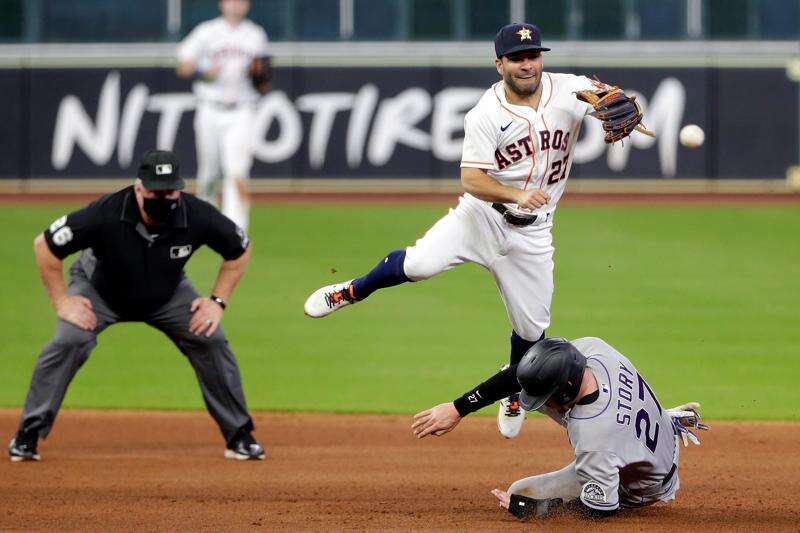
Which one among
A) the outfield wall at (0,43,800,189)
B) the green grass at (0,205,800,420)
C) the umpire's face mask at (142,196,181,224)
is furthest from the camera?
the outfield wall at (0,43,800,189)

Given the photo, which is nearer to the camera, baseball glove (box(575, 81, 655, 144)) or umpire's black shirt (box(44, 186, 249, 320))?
baseball glove (box(575, 81, 655, 144))

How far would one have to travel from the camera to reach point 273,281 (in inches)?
543

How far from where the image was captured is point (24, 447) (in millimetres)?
7477

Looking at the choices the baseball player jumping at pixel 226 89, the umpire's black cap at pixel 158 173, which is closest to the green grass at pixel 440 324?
the baseball player jumping at pixel 226 89

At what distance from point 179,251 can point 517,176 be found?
1858 millimetres

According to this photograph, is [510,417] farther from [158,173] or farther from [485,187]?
[158,173]

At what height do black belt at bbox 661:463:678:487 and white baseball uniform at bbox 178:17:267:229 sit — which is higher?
white baseball uniform at bbox 178:17:267:229

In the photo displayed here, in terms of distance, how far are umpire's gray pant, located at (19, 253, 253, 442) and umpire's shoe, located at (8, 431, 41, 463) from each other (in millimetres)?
47

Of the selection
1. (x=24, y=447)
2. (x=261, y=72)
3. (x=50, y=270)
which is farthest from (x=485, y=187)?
(x=261, y=72)

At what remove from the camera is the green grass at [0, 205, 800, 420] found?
9531 mm

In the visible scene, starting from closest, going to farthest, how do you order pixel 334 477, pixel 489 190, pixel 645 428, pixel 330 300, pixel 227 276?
pixel 645 428
pixel 489 190
pixel 334 477
pixel 227 276
pixel 330 300

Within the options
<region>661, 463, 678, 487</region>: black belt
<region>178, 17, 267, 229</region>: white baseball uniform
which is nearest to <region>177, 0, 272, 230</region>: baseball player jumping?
<region>178, 17, 267, 229</region>: white baseball uniform

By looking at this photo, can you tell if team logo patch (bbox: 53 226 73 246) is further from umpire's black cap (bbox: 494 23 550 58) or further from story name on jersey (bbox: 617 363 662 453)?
story name on jersey (bbox: 617 363 662 453)

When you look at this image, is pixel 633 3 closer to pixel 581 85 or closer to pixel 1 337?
pixel 1 337
